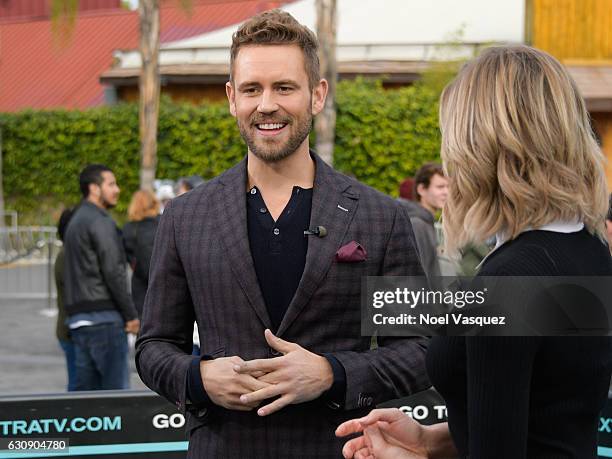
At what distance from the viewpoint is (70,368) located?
806 centimetres

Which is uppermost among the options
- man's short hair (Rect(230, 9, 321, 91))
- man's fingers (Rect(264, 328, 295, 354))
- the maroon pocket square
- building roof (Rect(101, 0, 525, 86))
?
building roof (Rect(101, 0, 525, 86))

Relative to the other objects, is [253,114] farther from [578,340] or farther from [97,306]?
[97,306]

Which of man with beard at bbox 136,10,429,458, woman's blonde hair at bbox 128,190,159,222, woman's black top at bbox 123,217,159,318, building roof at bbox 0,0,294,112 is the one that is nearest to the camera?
man with beard at bbox 136,10,429,458

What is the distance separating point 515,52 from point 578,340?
649mm

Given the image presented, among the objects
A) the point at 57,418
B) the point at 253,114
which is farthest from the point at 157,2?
the point at 253,114

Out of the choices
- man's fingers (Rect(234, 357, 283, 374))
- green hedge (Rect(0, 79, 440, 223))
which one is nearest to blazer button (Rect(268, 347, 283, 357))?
man's fingers (Rect(234, 357, 283, 374))

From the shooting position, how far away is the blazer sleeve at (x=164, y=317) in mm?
2992

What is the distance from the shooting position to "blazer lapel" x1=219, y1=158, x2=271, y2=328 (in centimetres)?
294

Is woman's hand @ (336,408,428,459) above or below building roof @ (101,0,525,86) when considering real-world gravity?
below

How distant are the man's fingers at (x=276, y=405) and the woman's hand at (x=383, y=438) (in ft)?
0.87

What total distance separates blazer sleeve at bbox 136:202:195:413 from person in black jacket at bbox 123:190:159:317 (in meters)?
6.05

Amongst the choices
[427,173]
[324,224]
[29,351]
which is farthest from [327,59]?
[324,224]

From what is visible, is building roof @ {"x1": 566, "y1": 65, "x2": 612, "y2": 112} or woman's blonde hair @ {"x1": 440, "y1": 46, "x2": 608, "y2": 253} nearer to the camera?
woman's blonde hair @ {"x1": 440, "y1": 46, "x2": 608, "y2": 253}

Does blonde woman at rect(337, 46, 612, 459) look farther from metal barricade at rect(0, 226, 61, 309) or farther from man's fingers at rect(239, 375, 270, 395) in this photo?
metal barricade at rect(0, 226, 61, 309)
